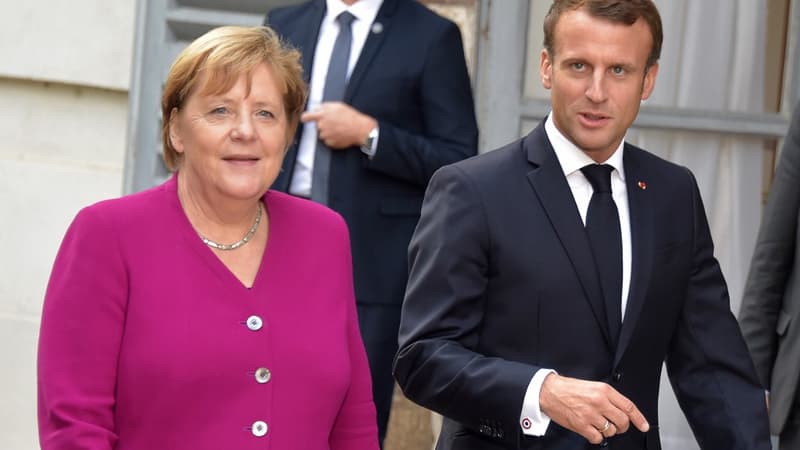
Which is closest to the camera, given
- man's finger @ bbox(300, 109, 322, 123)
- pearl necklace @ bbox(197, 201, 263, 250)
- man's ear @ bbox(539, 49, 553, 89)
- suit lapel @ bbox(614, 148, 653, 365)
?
pearl necklace @ bbox(197, 201, 263, 250)

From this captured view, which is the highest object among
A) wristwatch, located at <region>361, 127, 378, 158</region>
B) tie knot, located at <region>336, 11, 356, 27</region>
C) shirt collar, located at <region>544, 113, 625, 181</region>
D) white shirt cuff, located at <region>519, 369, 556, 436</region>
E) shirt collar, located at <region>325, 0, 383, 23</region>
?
shirt collar, located at <region>325, 0, 383, 23</region>

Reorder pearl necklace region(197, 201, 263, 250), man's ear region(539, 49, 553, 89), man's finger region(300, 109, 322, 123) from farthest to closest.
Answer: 1. man's finger region(300, 109, 322, 123)
2. man's ear region(539, 49, 553, 89)
3. pearl necklace region(197, 201, 263, 250)

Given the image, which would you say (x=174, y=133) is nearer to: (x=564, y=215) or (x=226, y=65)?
(x=226, y=65)

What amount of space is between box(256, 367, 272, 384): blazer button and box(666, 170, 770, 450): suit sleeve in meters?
0.91

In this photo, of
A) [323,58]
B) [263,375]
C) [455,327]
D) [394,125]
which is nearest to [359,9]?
[323,58]

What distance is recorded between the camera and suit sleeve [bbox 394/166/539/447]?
11.4ft

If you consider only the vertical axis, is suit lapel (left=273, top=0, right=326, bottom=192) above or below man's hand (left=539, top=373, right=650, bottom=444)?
above

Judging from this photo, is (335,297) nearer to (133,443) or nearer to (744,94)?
(133,443)

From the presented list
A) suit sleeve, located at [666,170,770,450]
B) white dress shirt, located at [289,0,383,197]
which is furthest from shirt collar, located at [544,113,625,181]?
white dress shirt, located at [289,0,383,197]

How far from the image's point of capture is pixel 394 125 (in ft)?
16.5

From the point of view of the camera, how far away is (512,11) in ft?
17.7

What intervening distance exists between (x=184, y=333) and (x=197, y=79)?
0.49 metres

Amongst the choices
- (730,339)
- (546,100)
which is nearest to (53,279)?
(730,339)

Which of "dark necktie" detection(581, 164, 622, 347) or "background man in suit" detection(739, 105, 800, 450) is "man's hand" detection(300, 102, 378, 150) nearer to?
"background man in suit" detection(739, 105, 800, 450)
